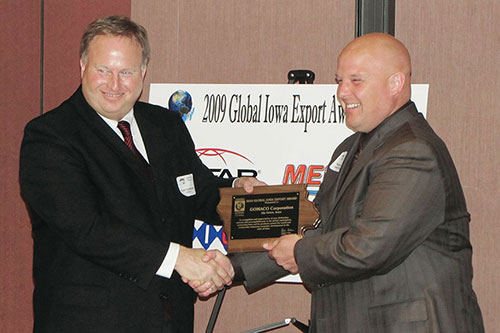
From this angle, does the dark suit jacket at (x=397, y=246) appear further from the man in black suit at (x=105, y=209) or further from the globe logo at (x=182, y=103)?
the globe logo at (x=182, y=103)

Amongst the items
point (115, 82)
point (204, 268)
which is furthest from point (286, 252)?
point (115, 82)

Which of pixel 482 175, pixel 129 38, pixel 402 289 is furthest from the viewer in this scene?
pixel 482 175

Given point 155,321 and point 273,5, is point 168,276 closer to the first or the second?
point 155,321

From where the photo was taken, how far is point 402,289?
271 centimetres

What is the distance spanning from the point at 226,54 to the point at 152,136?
69.6 inches

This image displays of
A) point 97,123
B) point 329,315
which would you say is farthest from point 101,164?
point 329,315

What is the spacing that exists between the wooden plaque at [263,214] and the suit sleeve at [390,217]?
0.50 metres

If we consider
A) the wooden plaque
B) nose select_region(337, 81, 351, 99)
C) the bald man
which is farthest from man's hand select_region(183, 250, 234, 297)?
nose select_region(337, 81, 351, 99)

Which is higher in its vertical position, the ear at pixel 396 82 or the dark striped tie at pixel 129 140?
the ear at pixel 396 82

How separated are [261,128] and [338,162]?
974 millimetres

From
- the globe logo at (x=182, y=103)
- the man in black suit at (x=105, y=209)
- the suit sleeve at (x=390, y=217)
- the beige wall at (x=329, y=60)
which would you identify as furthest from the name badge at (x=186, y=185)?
the beige wall at (x=329, y=60)

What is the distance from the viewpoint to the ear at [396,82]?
2932 mm

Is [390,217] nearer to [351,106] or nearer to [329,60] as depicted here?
[351,106]

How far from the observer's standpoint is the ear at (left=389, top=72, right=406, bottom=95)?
9.62 feet
